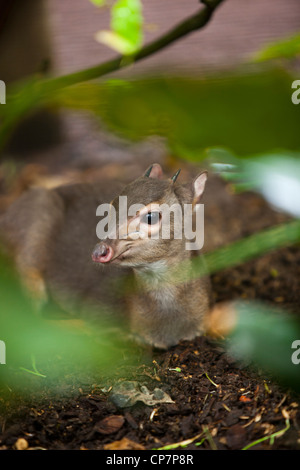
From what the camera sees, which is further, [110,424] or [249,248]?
[110,424]

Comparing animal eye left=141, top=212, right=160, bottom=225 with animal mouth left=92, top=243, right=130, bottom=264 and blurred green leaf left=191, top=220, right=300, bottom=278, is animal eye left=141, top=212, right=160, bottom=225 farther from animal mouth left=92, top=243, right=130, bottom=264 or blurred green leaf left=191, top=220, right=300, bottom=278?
blurred green leaf left=191, top=220, right=300, bottom=278

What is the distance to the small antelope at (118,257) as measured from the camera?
1760mm

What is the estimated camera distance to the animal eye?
5.68 feet

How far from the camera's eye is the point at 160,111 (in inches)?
36.1

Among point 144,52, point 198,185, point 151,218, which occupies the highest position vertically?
point 144,52

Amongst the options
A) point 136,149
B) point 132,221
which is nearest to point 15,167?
point 136,149

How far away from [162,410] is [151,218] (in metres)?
0.62

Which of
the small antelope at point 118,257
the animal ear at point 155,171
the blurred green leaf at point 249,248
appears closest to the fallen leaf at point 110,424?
the small antelope at point 118,257

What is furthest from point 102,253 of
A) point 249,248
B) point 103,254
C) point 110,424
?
point 249,248

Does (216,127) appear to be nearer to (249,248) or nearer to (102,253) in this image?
(249,248)

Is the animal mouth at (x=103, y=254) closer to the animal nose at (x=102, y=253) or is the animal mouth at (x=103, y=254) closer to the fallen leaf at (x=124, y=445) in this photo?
the animal nose at (x=102, y=253)

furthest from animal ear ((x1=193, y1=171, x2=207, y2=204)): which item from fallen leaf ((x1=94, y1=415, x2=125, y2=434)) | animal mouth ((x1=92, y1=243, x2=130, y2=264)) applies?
fallen leaf ((x1=94, y1=415, x2=125, y2=434))

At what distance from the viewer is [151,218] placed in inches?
69.1
